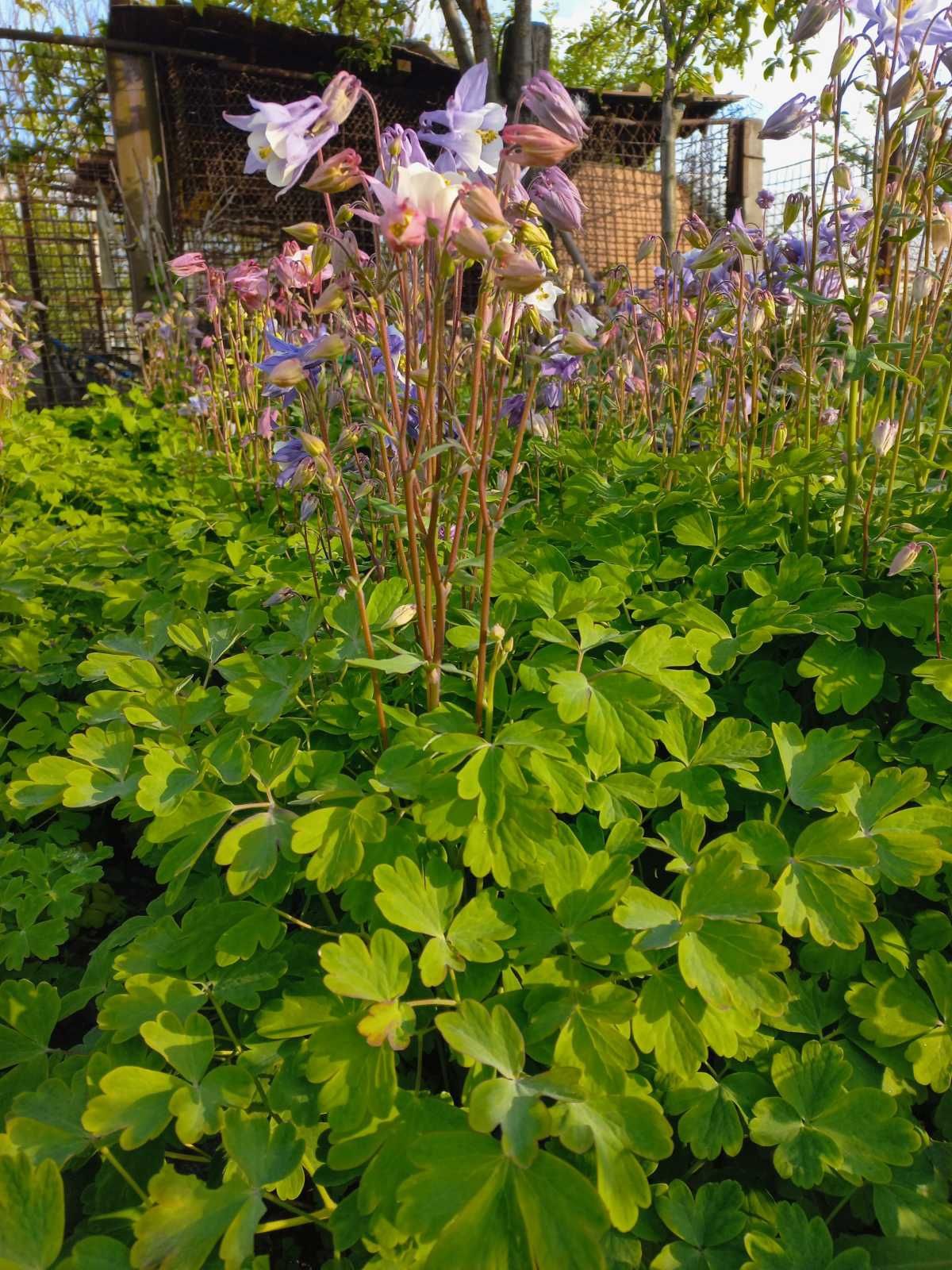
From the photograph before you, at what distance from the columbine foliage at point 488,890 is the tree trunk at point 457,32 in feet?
24.1

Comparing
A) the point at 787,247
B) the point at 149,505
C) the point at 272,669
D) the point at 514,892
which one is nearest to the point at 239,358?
the point at 149,505

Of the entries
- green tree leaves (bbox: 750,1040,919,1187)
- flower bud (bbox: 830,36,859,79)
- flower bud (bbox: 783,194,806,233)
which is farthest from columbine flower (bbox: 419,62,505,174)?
green tree leaves (bbox: 750,1040,919,1187)

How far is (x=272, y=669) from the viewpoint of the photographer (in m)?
1.43

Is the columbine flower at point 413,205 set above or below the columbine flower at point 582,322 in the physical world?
above

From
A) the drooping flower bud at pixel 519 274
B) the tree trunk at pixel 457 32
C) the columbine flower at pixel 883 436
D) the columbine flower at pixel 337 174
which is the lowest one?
the columbine flower at pixel 883 436

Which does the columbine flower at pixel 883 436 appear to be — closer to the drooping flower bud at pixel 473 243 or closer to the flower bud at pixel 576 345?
the flower bud at pixel 576 345

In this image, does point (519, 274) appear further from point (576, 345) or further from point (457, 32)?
point (457, 32)

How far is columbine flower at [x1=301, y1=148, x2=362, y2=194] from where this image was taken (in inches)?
44.4

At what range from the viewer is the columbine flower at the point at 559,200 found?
149 centimetres

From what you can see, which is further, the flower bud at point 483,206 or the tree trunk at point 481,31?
the tree trunk at point 481,31

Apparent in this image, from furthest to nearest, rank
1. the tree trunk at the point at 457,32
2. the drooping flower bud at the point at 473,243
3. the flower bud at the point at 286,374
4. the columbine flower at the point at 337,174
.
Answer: the tree trunk at the point at 457,32, the flower bud at the point at 286,374, the columbine flower at the point at 337,174, the drooping flower bud at the point at 473,243

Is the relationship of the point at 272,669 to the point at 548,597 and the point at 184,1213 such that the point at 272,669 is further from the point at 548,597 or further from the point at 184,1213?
the point at 184,1213

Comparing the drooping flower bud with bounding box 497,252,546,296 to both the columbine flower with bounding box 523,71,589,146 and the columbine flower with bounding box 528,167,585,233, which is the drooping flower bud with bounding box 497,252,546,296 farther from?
the columbine flower with bounding box 528,167,585,233

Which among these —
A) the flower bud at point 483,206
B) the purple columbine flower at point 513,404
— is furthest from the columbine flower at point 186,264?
the flower bud at point 483,206
